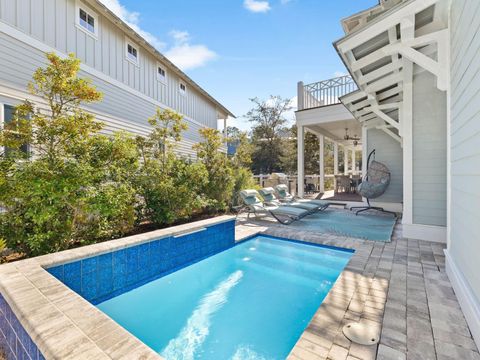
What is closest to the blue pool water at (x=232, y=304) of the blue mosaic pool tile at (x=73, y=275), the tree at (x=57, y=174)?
the blue mosaic pool tile at (x=73, y=275)

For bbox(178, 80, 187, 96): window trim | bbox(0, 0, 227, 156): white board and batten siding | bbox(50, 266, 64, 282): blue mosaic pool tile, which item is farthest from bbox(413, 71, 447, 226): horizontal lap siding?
bbox(178, 80, 187, 96): window trim

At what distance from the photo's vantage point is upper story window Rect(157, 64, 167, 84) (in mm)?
9633

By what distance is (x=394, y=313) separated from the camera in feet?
8.36

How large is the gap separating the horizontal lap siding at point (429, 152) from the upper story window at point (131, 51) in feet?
26.7

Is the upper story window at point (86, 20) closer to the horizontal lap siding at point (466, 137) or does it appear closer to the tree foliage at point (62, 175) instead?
the tree foliage at point (62, 175)

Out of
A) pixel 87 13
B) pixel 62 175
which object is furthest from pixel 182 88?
pixel 62 175

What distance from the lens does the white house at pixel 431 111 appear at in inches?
95.7

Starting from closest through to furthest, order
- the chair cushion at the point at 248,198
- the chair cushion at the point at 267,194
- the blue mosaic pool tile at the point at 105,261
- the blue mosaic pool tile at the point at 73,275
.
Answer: the blue mosaic pool tile at the point at 73,275
the blue mosaic pool tile at the point at 105,261
the chair cushion at the point at 248,198
the chair cushion at the point at 267,194

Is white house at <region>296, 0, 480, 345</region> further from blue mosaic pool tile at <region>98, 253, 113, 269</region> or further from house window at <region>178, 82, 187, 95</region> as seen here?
house window at <region>178, 82, 187, 95</region>

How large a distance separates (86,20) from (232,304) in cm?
789

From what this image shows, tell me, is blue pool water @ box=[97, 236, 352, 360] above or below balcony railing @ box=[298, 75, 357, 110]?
below

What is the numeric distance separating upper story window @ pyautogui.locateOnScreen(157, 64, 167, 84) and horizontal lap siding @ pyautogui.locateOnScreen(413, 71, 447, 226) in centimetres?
842

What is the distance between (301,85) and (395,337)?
10.8 m

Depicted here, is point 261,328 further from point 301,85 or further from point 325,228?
point 301,85
